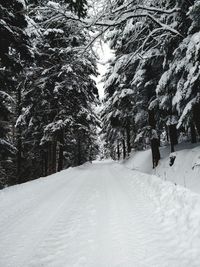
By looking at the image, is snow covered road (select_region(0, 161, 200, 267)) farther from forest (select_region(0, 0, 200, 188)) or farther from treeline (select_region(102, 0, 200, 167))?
forest (select_region(0, 0, 200, 188))

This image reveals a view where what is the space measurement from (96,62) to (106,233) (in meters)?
5.03

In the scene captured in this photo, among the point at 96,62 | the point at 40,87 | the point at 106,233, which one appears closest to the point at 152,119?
the point at 40,87

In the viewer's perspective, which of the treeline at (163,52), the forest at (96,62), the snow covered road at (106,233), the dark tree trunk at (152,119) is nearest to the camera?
the snow covered road at (106,233)

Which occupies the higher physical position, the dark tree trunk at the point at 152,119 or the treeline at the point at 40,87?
the treeline at the point at 40,87

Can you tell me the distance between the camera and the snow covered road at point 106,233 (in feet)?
12.0

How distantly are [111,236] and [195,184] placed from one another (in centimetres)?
573

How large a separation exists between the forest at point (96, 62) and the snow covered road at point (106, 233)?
13.5 feet

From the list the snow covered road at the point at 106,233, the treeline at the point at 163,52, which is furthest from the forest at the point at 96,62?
the snow covered road at the point at 106,233

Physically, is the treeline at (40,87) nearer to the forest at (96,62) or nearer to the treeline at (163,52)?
the forest at (96,62)

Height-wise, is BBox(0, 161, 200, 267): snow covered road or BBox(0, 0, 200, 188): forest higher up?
BBox(0, 0, 200, 188): forest

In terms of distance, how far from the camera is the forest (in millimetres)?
6660

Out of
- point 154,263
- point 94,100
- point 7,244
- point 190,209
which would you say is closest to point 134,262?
point 154,263

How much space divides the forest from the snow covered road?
4.11 meters

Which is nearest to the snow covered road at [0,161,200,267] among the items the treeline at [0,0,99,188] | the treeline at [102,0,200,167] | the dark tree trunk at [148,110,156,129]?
the treeline at [102,0,200,167]
